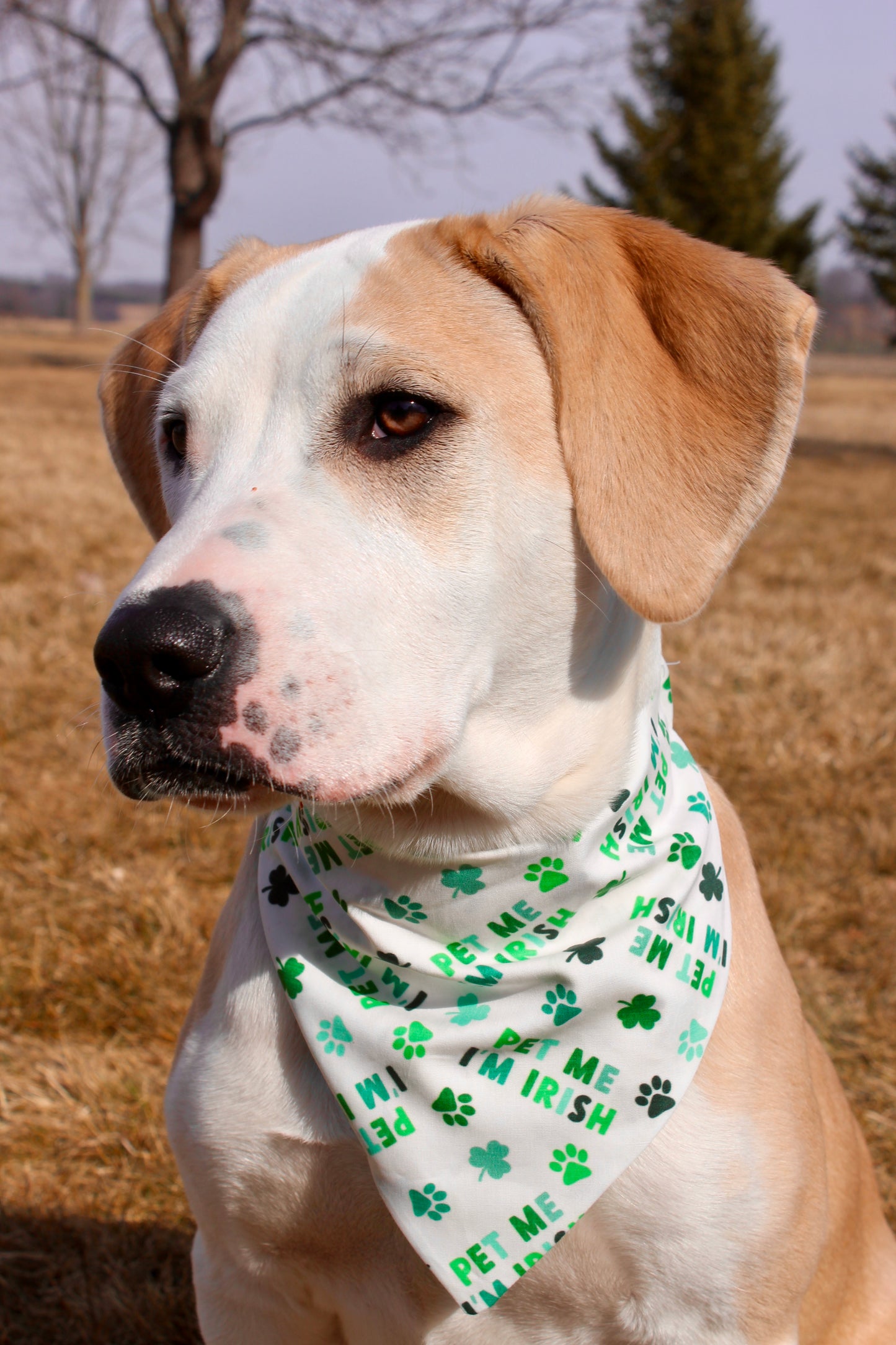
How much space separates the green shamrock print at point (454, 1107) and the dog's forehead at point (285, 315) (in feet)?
3.88

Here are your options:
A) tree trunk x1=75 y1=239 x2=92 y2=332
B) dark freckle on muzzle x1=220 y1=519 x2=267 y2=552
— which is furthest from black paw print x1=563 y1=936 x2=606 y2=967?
tree trunk x1=75 y1=239 x2=92 y2=332

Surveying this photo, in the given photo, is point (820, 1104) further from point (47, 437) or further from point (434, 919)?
point (47, 437)

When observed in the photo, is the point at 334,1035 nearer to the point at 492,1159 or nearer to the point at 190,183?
the point at 492,1159

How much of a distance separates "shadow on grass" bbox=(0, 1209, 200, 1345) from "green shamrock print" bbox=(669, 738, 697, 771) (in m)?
1.52

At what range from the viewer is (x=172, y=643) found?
1369mm

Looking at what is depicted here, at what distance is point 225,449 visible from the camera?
5.55 feet

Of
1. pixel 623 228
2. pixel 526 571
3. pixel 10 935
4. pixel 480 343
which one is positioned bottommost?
pixel 10 935

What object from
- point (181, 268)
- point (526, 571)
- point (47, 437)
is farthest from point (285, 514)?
point (181, 268)

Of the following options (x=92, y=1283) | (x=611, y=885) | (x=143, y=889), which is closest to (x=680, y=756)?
(x=611, y=885)

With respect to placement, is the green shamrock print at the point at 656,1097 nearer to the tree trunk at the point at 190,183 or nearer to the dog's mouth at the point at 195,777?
the dog's mouth at the point at 195,777

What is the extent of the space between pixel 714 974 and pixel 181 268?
689 inches

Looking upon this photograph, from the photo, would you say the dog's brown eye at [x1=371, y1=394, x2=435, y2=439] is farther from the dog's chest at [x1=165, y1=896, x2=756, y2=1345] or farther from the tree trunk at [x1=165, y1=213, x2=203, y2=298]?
the tree trunk at [x1=165, y1=213, x2=203, y2=298]

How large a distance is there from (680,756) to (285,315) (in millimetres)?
1061

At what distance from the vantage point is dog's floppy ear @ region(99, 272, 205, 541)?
2.23 metres
